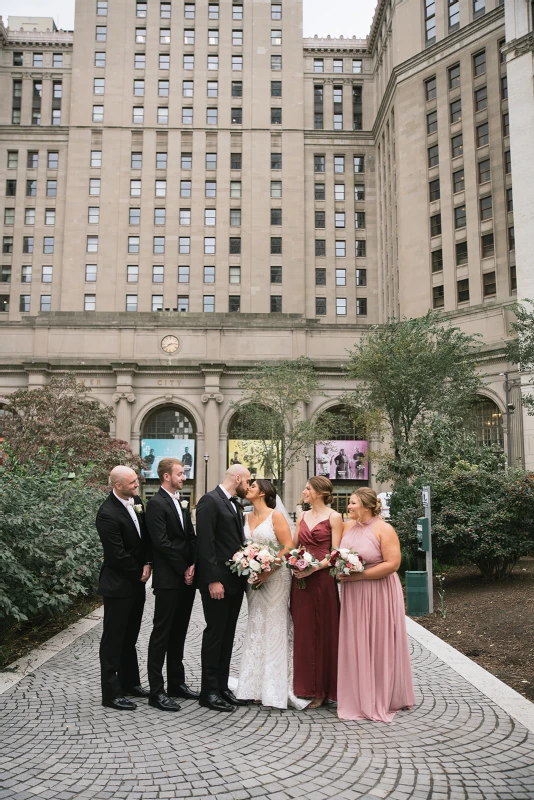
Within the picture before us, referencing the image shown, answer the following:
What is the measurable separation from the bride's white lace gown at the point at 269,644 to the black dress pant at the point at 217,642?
0.62 feet

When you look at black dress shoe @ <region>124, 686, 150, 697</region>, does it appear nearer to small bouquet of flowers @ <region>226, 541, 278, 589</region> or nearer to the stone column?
small bouquet of flowers @ <region>226, 541, 278, 589</region>

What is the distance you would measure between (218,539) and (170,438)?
4153 cm

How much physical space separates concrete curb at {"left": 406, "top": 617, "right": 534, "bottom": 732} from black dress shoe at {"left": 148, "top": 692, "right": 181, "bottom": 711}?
3.30 meters

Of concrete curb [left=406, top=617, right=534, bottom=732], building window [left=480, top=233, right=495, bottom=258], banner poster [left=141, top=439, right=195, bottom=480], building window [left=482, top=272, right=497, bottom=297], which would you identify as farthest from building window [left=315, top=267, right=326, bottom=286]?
concrete curb [left=406, top=617, right=534, bottom=732]

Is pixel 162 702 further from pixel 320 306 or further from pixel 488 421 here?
pixel 320 306

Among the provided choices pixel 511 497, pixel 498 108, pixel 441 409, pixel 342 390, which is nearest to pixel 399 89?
pixel 498 108

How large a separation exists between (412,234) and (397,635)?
48.1m

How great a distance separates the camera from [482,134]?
46469mm

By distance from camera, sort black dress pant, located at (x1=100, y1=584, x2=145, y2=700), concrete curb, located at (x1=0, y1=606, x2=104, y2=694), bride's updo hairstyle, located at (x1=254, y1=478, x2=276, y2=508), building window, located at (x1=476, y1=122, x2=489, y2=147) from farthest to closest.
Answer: building window, located at (x1=476, y1=122, x2=489, y2=147) < concrete curb, located at (x1=0, y1=606, x2=104, y2=694) < bride's updo hairstyle, located at (x1=254, y1=478, x2=276, y2=508) < black dress pant, located at (x1=100, y1=584, x2=145, y2=700)

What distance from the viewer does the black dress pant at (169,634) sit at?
6.55m

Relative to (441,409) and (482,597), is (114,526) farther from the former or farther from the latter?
(441,409)

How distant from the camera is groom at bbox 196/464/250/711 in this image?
654 cm

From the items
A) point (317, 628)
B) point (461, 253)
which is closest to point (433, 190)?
point (461, 253)

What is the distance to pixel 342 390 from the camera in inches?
1823
